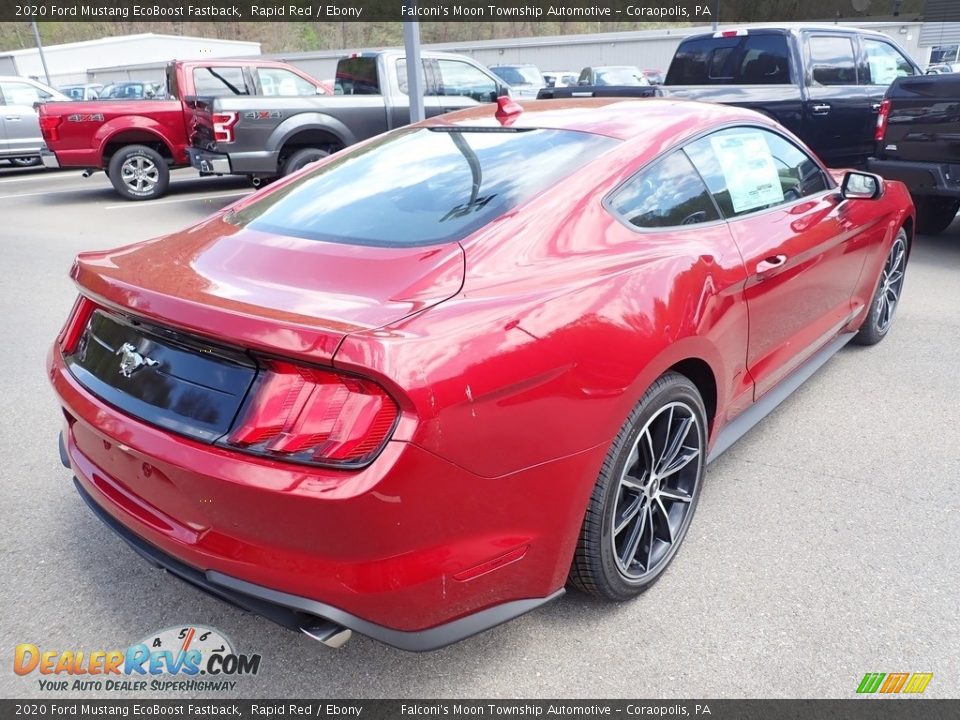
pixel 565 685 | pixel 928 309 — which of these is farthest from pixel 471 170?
pixel 928 309

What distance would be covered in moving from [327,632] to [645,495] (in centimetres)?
116

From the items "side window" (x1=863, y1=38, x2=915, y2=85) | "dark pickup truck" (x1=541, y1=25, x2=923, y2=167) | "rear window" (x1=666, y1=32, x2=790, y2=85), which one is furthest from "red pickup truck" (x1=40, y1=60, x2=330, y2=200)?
"side window" (x1=863, y1=38, x2=915, y2=85)

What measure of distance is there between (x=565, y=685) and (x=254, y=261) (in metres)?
1.57

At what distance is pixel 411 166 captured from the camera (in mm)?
2781

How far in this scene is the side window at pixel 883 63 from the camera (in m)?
8.76

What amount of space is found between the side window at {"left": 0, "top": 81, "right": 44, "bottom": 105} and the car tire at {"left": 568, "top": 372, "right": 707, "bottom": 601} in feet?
48.8

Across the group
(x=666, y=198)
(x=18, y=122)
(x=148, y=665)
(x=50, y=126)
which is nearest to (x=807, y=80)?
(x=666, y=198)

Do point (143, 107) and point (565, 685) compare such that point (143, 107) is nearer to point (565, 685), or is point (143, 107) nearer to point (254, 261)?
point (254, 261)

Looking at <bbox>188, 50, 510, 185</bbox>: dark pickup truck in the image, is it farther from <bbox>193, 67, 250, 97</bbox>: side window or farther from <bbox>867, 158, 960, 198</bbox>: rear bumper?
<bbox>867, 158, 960, 198</bbox>: rear bumper

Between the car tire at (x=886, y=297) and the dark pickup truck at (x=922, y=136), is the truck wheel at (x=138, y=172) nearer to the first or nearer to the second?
the dark pickup truck at (x=922, y=136)

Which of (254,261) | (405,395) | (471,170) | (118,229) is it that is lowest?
(118,229)

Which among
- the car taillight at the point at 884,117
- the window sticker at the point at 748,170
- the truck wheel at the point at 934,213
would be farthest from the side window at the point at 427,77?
the window sticker at the point at 748,170

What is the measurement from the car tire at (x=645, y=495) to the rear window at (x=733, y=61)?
23.7 ft

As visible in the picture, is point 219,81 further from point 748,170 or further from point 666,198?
point 666,198
